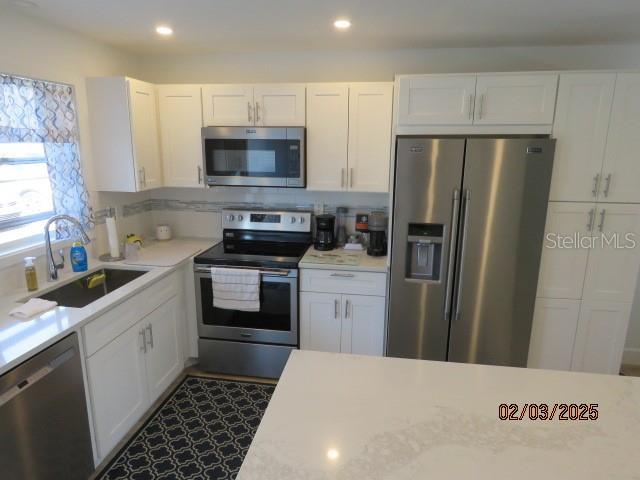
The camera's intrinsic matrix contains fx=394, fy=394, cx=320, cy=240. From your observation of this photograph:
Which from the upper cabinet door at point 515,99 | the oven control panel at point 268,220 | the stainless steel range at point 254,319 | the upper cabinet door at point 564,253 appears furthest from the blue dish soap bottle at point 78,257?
the upper cabinet door at point 564,253

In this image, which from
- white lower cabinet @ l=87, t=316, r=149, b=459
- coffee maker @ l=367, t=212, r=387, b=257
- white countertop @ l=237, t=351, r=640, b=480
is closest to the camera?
white countertop @ l=237, t=351, r=640, b=480

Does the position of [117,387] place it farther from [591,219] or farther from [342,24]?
[591,219]

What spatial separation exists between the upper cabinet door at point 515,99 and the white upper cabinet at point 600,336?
50.2 inches

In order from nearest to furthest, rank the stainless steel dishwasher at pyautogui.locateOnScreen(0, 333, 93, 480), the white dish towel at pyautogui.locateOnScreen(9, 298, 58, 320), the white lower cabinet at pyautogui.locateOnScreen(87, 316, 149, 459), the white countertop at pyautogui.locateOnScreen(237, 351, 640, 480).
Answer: the white countertop at pyautogui.locateOnScreen(237, 351, 640, 480), the stainless steel dishwasher at pyautogui.locateOnScreen(0, 333, 93, 480), the white dish towel at pyautogui.locateOnScreen(9, 298, 58, 320), the white lower cabinet at pyautogui.locateOnScreen(87, 316, 149, 459)

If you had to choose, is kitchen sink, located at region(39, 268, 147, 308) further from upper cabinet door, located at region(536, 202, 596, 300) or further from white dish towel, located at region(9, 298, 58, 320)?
upper cabinet door, located at region(536, 202, 596, 300)

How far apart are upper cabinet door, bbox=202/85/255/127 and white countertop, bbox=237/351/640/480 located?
208 centimetres

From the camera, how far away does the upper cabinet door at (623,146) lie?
2318mm

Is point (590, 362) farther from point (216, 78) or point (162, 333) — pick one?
point (216, 78)

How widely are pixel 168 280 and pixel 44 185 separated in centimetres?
95

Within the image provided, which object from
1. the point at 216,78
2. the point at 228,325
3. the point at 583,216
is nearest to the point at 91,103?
the point at 216,78

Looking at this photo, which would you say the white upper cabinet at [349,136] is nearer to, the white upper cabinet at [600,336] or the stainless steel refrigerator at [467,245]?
the stainless steel refrigerator at [467,245]

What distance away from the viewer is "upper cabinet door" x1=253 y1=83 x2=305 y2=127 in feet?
9.27

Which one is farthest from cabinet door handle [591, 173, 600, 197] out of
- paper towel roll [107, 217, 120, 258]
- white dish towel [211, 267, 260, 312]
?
paper towel roll [107, 217, 120, 258]

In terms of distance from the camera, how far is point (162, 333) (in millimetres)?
2617
